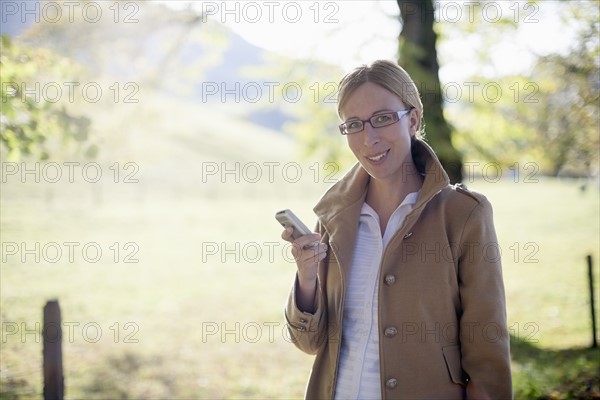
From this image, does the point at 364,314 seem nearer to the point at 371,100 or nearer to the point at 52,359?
the point at 371,100

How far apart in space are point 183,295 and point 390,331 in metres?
12.6

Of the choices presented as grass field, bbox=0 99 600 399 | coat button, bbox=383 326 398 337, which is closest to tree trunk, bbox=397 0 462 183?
grass field, bbox=0 99 600 399

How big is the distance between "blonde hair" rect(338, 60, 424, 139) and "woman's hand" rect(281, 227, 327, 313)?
635 mm

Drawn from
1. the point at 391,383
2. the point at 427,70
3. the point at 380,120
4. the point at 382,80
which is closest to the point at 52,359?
the point at 391,383

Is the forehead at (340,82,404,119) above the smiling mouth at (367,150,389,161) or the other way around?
above

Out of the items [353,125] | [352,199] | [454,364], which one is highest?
[353,125]

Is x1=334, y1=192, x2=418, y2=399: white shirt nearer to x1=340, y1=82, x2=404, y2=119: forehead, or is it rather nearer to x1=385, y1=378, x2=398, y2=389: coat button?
x1=385, y1=378, x2=398, y2=389: coat button

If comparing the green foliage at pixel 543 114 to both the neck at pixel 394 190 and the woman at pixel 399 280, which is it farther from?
the woman at pixel 399 280

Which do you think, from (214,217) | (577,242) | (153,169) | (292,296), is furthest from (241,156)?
(292,296)

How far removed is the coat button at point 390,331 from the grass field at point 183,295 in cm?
400

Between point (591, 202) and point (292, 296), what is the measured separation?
1277 inches

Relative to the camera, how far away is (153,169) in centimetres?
4684

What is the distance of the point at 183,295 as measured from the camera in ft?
47.0

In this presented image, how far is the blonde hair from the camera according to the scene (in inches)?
97.3
